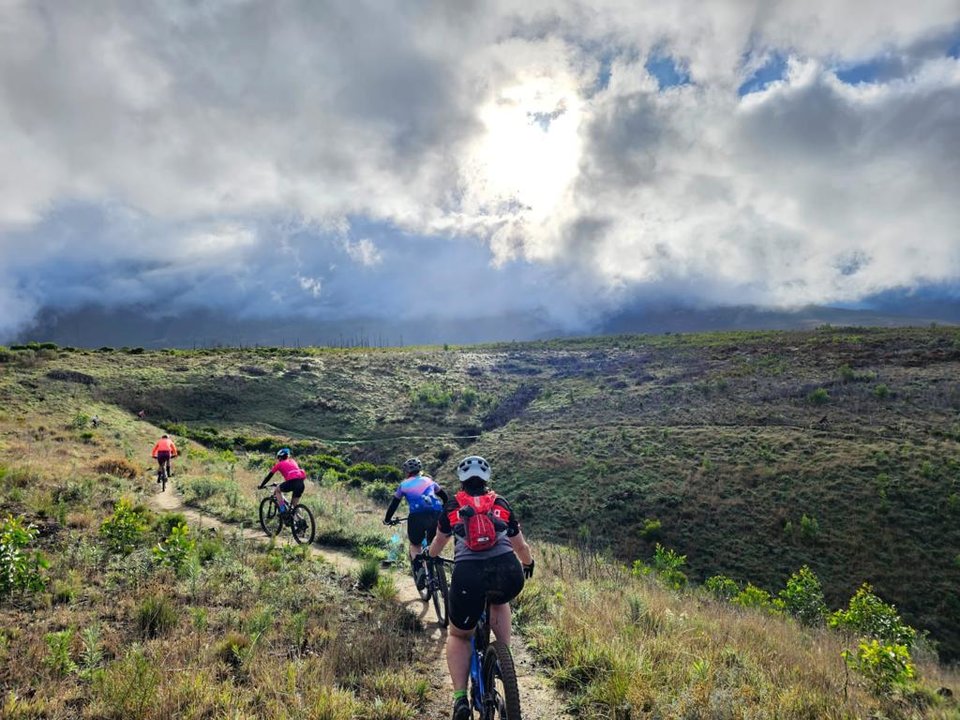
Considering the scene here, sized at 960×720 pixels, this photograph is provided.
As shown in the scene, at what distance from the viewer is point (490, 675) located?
17.1ft

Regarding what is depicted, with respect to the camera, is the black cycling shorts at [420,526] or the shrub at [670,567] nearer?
the black cycling shorts at [420,526]

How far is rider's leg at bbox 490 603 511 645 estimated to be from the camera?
5402mm

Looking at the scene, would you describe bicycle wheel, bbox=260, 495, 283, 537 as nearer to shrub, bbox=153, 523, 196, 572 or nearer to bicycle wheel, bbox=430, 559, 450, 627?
shrub, bbox=153, 523, 196, 572

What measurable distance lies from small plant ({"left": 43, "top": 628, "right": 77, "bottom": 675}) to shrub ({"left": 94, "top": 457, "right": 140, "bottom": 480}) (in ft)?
51.6

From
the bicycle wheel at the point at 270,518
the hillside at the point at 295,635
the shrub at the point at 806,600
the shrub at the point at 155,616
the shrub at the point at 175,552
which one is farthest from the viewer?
the shrub at the point at 806,600

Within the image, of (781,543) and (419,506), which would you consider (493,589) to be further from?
(781,543)

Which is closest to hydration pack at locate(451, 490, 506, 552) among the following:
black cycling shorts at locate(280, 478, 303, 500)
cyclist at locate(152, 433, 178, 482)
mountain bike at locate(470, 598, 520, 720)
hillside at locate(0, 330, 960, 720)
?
mountain bike at locate(470, 598, 520, 720)

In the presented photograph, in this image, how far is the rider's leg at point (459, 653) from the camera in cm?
540

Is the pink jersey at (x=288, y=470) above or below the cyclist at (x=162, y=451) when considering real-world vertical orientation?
above

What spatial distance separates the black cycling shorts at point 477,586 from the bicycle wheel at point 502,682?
1.18ft

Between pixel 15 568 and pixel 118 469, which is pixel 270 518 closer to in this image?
pixel 15 568

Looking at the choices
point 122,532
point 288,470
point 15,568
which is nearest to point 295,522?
point 288,470

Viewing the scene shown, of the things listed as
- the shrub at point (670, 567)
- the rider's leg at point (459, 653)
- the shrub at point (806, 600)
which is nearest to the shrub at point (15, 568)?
the rider's leg at point (459, 653)

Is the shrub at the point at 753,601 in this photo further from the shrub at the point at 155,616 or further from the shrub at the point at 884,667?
the shrub at the point at 155,616
